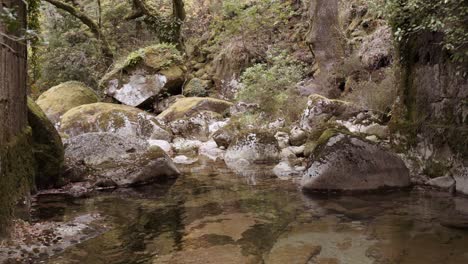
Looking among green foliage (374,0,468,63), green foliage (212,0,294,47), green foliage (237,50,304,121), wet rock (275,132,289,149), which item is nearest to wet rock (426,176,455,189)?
green foliage (374,0,468,63)

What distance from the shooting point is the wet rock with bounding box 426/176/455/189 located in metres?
7.89

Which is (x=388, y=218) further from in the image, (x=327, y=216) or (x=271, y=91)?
(x=271, y=91)

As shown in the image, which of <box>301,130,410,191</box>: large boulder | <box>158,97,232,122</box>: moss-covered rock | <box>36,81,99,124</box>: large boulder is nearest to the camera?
<box>301,130,410,191</box>: large boulder

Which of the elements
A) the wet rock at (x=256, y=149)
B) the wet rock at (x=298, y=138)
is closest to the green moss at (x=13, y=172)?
the wet rock at (x=256, y=149)

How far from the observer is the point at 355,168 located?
320 inches

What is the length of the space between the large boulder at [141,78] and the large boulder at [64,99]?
75cm

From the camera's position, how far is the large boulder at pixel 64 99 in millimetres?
17750

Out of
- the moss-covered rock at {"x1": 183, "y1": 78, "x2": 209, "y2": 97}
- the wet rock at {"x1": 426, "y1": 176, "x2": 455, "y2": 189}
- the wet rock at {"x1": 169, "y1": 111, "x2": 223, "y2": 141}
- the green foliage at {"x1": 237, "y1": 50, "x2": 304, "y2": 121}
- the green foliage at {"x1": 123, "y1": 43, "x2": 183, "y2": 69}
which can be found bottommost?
the wet rock at {"x1": 426, "y1": 176, "x2": 455, "y2": 189}

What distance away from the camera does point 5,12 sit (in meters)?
2.04

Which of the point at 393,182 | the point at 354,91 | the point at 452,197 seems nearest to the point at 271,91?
the point at 354,91

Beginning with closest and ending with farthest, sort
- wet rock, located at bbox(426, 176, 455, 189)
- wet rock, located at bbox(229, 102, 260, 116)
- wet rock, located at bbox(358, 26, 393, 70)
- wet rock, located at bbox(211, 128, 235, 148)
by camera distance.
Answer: wet rock, located at bbox(426, 176, 455, 189)
wet rock, located at bbox(211, 128, 235, 148)
wet rock, located at bbox(358, 26, 393, 70)
wet rock, located at bbox(229, 102, 260, 116)

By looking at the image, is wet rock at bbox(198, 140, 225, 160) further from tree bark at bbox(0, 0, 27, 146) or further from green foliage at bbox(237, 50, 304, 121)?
tree bark at bbox(0, 0, 27, 146)

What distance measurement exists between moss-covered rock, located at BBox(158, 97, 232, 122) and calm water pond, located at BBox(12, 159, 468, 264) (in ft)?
23.1

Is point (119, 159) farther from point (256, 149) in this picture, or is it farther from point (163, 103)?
point (163, 103)
